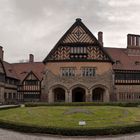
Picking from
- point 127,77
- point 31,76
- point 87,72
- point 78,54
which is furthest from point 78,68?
point 31,76

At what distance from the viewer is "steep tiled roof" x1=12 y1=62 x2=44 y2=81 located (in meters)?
57.4

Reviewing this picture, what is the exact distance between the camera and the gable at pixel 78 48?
4359cm

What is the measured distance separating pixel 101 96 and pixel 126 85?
20.4ft

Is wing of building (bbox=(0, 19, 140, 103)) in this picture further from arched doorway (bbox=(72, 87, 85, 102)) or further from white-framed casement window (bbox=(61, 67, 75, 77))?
arched doorway (bbox=(72, 87, 85, 102))

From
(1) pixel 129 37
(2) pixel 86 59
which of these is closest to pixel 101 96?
(2) pixel 86 59

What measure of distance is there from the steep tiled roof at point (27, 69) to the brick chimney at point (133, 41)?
54.7 feet

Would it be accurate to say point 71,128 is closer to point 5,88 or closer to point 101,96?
point 101,96

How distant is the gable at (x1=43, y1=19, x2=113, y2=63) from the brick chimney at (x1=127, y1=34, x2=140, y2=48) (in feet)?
42.8

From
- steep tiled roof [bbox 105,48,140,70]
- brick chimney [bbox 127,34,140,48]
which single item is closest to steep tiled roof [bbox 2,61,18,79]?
steep tiled roof [bbox 105,48,140,70]

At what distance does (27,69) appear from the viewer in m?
59.4

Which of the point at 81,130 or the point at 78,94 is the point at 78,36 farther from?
the point at 81,130

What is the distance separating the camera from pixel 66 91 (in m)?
43.7

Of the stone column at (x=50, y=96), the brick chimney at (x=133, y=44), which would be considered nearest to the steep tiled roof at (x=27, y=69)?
the stone column at (x=50, y=96)

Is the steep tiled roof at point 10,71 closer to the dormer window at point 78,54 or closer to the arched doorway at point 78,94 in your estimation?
the arched doorway at point 78,94
